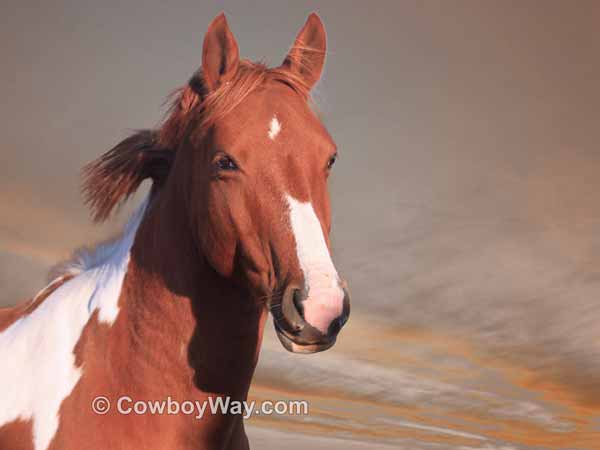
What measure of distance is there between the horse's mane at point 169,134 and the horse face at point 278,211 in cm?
10

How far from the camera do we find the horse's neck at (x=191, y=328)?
2822 millimetres

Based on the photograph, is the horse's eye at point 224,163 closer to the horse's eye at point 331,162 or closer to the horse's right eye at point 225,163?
the horse's right eye at point 225,163

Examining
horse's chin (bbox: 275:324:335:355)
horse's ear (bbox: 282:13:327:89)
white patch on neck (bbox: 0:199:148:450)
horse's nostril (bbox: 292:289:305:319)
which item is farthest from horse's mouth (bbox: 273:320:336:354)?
horse's ear (bbox: 282:13:327:89)

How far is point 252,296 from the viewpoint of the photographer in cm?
282

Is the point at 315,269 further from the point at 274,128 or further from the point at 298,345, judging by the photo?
the point at 274,128

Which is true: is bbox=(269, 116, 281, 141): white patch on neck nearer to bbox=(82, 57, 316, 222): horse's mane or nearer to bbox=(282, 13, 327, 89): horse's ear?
bbox=(82, 57, 316, 222): horse's mane

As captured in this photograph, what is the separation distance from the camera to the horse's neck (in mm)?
2822

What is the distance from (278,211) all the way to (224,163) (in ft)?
1.28

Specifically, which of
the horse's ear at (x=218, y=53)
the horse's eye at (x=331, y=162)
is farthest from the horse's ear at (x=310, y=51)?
the horse's eye at (x=331, y=162)

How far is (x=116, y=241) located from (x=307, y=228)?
1492 mm

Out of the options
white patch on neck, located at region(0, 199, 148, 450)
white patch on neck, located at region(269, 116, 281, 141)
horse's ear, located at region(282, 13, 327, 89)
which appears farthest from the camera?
horse's ear, located at region(282, 13, 327, 89)

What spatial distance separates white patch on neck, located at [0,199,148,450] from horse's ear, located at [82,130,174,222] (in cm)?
16

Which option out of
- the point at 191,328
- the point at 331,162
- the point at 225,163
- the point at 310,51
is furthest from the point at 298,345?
the point at 310,51

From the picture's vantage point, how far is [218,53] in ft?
10.3
